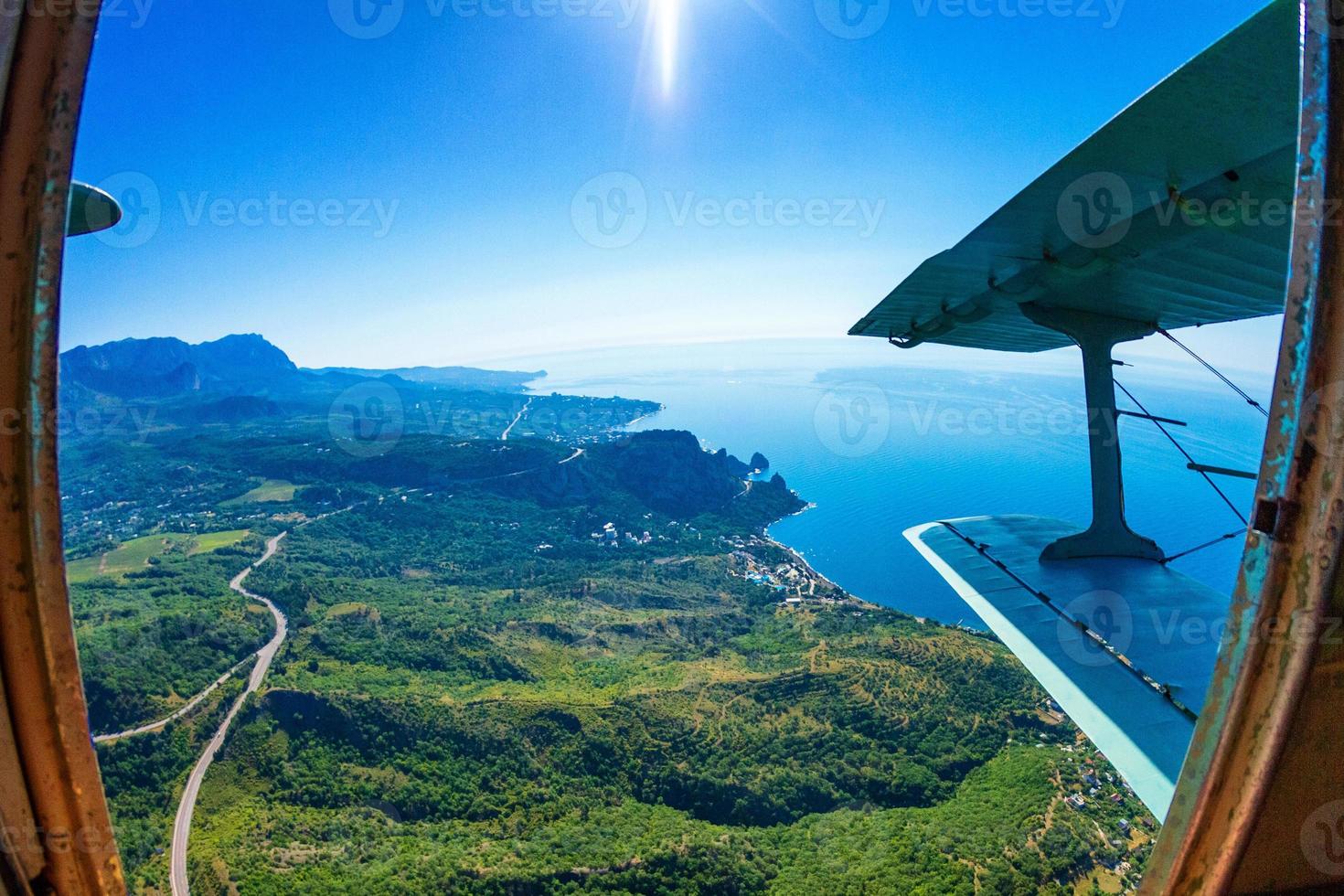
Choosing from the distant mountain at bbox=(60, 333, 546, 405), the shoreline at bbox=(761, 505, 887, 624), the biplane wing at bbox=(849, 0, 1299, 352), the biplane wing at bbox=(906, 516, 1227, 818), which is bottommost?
the shoreline at bbox=(761, 505, 887, 624)

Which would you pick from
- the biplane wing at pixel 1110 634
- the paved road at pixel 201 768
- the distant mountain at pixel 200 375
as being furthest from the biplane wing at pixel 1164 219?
the distant mountain at pixel 200 375

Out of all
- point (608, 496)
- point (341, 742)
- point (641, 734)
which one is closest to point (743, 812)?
point (641, 734)

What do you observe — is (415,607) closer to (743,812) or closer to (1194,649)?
(743,812)

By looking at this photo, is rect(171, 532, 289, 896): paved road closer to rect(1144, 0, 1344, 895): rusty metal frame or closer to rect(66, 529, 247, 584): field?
rect(66, 529, 247, 584): field

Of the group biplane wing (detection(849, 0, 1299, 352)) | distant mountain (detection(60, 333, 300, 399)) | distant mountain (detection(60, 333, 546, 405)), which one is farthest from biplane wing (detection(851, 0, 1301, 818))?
distant mountain (detection(60, 333, 300, 399))

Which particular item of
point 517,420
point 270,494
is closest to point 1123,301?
point 270,494

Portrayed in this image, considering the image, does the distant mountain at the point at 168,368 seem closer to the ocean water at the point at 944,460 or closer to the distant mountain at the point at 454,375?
the distant mountain at the point at 454,375
